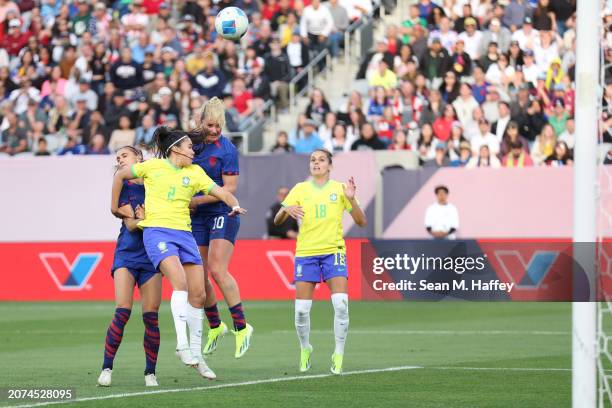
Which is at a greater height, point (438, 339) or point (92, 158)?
point (92, 158)

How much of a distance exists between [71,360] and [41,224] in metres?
12.4

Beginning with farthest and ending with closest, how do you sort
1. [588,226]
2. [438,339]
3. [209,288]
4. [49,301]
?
[49,301] < [438,339] < [209,288] < [588,226]

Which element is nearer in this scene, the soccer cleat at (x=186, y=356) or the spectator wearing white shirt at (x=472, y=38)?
the soccer cleat at (x=186, y=356)

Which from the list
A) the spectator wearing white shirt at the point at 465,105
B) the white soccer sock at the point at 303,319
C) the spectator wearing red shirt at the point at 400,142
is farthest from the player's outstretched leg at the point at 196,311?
the spectator wearing white shirt at the point at 465,105

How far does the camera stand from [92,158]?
25.2 m

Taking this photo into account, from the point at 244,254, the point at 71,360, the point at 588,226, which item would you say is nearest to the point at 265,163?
the point at 244,254

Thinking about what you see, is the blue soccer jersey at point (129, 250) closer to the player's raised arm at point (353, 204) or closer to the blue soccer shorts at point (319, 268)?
the blue soccer shorts at point (319, 268)

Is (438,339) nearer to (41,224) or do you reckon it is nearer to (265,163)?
(265,163)

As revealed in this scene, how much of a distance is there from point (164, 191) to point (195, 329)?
51.4 inches

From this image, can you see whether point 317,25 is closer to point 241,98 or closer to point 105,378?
point 241,98

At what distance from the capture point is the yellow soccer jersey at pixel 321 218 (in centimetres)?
1219
